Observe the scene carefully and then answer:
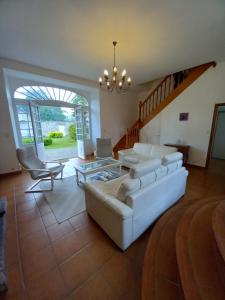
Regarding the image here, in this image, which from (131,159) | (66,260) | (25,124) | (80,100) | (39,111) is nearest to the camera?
(66,260)

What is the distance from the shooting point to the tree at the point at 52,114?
755 cm

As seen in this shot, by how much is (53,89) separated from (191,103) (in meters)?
4.99

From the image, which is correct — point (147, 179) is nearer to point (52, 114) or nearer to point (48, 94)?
point (48, 94)

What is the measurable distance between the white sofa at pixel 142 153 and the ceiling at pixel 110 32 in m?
2.41

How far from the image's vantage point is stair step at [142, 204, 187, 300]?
106cm

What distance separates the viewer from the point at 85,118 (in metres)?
5.77

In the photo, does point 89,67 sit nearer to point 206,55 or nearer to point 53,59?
point 53,59

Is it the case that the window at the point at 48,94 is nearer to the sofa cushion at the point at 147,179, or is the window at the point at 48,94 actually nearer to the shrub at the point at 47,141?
the shrub at the point at 47,141

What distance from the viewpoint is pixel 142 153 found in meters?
4.24

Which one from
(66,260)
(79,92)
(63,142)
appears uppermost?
(79,92)

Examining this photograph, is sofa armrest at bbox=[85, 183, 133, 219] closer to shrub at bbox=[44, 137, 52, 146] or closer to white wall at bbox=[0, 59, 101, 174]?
white wall at bbox=[0, 59, 101, 174]

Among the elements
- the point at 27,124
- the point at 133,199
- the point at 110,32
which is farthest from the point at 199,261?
the point at 27,124

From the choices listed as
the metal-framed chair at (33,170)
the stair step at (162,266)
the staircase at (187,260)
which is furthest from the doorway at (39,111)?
the staircase at (187,260)

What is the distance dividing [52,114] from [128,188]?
25.9ft
